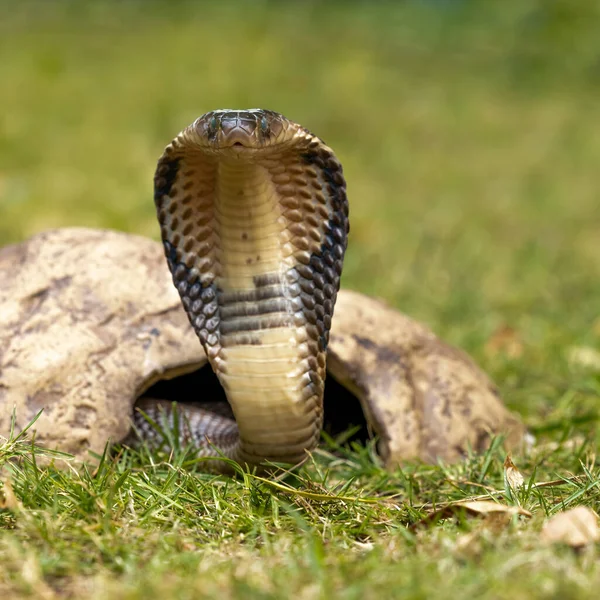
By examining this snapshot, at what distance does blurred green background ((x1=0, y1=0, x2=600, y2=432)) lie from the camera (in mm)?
6035

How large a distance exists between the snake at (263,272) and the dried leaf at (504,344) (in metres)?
2.32

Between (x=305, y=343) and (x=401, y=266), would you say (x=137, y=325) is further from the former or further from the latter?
(x=401, y=266)

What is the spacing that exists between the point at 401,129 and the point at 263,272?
8.62 metres

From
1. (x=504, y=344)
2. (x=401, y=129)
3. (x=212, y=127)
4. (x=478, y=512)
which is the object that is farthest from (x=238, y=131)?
(x=401, y=129)

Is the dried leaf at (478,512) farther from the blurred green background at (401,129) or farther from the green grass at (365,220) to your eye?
the blurred green background at (401,129)

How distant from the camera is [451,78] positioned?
13.1m

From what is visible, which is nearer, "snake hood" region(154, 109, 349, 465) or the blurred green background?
"snake hood" region(154, 109, 349, 465)

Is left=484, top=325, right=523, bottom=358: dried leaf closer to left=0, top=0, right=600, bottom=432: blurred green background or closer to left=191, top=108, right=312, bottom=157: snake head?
left=0, top=0, right=600, bottom=432: blurred green background

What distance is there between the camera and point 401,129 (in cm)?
1116

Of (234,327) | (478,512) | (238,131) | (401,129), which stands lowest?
(401,129)

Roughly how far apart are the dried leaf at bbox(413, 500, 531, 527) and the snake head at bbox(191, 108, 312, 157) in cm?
107

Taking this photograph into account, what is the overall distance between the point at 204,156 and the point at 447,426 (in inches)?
56.6

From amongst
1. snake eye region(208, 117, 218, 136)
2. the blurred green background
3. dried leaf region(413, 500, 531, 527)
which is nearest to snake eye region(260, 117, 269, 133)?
snake eye region(208, 117, 218, 136)

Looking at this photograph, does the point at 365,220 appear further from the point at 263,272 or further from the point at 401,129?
the point at 263,272
